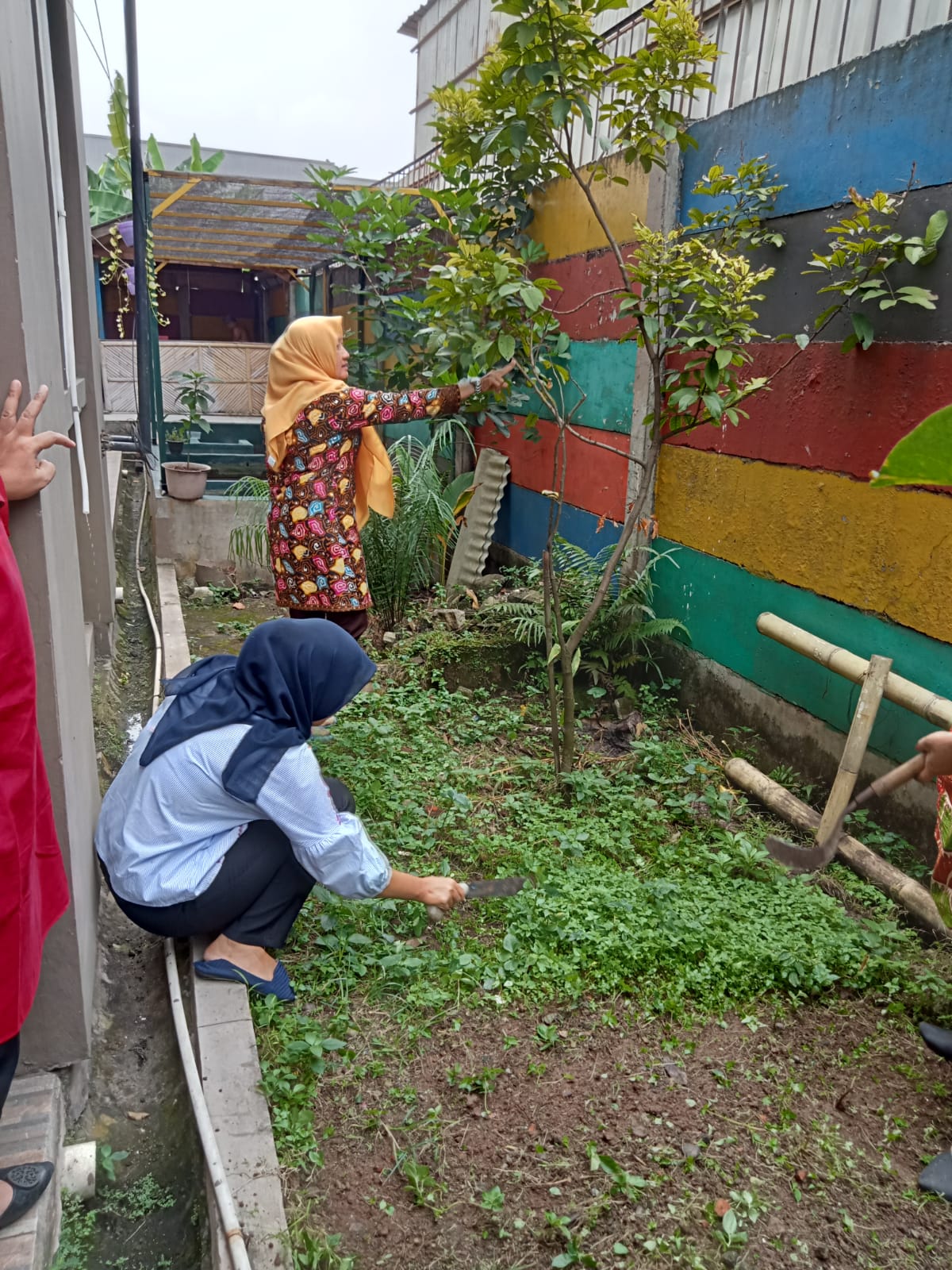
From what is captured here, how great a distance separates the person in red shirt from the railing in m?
2.76

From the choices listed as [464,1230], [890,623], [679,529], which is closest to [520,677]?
[679,529]

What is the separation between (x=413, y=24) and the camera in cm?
1627

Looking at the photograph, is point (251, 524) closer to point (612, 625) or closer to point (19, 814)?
point (612, 625)

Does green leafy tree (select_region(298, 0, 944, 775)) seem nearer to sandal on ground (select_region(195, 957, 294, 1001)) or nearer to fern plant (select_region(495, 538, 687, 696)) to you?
fern plant (select_region(495, 538, 687, 696))

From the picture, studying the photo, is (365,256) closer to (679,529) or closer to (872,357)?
(679,529)

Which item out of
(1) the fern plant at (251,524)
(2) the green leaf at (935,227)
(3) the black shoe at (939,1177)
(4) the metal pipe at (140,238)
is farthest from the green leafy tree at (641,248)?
(4) the metal pipe at (140,238)

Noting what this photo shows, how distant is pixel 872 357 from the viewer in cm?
326

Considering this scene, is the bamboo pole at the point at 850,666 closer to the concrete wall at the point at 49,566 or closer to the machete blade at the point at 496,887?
the machete blade at the point at 496,887

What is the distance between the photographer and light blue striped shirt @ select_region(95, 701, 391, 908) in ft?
7.38

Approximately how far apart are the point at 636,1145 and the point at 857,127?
339cm

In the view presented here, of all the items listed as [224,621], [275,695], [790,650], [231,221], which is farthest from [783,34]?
[231,221]

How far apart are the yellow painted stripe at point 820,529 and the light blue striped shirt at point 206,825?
2.06 m

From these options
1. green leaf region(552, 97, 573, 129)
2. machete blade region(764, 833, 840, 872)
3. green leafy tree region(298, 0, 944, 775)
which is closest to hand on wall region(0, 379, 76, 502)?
green leafy tree region(298, 0, 944, 775)

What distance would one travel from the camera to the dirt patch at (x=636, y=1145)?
1.86 meters
